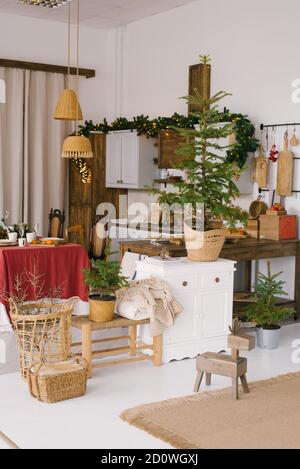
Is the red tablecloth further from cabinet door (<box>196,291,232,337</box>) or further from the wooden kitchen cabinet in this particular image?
the wooden kitchen cabinet

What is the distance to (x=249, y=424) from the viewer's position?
4023 mm

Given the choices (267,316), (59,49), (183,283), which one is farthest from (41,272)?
(59,49)

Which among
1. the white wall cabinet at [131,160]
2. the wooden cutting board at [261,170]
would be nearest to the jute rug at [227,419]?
the wooden cutting board at [261,170]

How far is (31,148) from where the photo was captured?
9828mm

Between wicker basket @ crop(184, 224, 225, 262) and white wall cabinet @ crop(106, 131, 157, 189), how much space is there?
137 inches

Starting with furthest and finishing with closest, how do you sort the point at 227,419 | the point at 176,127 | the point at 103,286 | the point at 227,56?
the point at 227,56 < the point at 176,127 < the point at 103,286 < the point at 227,419

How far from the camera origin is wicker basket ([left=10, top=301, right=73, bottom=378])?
14.9 feet

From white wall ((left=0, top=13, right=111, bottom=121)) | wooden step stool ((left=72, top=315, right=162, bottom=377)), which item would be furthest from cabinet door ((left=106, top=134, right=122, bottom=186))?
wooden step stool ((left=72, top=315, right=162, bottom=377))

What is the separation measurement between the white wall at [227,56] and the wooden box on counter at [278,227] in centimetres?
24

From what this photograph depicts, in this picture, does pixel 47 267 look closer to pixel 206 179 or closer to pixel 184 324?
pixel 184 324

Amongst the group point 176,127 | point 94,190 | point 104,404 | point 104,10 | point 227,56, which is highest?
point 104,10

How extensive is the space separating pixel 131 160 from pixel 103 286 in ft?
14.2

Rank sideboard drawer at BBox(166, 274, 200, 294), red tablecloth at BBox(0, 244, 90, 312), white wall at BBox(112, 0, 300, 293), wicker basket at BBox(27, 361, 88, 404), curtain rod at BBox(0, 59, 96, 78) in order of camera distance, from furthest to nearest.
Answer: curtain rod at BBox(0, 59, 96, 78)
white wall at BBox(112, 0, 300, 293)
red tablecloth at BBox(0, 244, 90, 312)
sideboard drawer at BBox(166, 274, 200, 294)
wicker basket at BBox(27, 361, 88, 404)

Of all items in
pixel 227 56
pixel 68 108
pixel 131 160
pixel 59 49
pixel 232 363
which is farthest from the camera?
pixel 59 49
